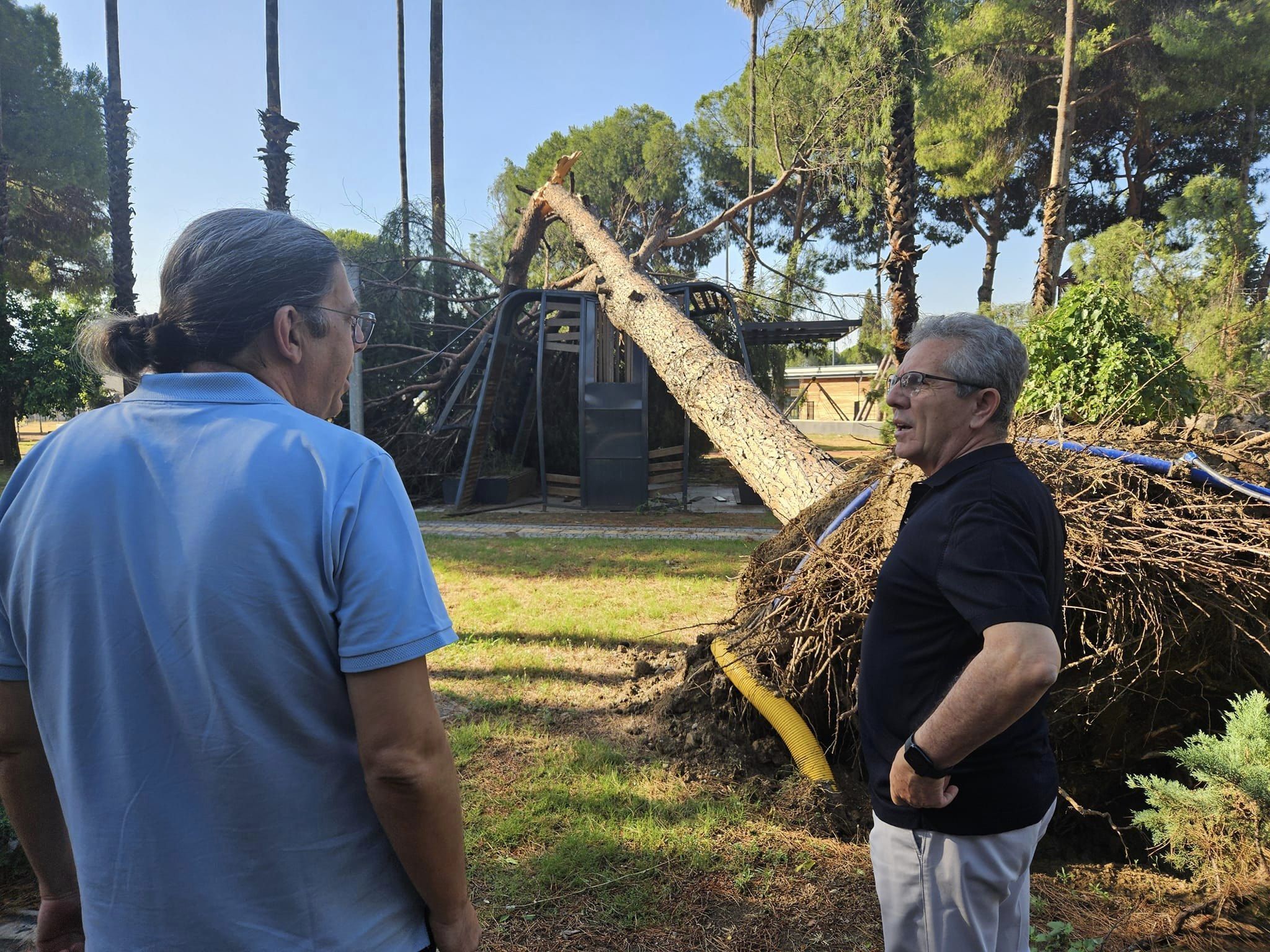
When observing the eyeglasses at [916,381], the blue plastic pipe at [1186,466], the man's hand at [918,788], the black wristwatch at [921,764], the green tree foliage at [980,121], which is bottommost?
the man's hand at [918,788]

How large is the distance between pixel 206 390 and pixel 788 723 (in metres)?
Result: 2.82

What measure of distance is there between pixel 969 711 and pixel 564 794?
7.66 feet

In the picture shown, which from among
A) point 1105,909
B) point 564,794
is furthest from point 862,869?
point 564,794

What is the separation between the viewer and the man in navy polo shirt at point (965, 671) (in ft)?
4.59

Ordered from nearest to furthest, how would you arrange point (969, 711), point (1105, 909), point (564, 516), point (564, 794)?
1. point (969, 711)
2. point (1105, 909)
3. point (564, 794)
4. point (564, 516)

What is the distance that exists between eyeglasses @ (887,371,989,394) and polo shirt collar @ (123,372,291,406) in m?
1.31

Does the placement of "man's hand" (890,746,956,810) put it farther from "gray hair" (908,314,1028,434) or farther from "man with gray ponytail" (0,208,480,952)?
"man with gray ponytail" (0,208,480,952)

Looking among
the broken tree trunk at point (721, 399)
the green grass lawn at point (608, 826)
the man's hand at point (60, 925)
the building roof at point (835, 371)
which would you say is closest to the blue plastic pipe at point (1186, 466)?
the broken tree trunk at point (721, 399)

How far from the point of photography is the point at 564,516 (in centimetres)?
1171

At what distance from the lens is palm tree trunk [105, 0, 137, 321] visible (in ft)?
50.8

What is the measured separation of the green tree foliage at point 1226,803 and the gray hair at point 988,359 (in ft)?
5.58

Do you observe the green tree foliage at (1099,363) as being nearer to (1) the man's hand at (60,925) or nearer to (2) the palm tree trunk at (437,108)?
(1) the man's hand at (60,925)

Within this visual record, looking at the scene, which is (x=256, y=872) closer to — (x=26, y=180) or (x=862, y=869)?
(x=862, y=869)

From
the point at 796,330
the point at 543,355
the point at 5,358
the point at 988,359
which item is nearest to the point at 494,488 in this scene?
the point at 543,355
